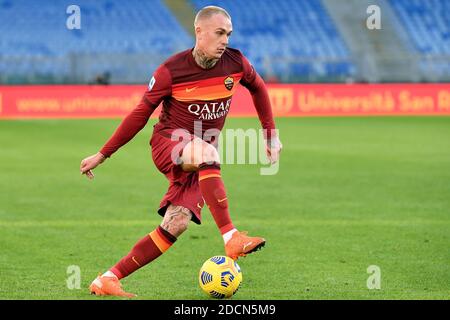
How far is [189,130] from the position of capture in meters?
5.80

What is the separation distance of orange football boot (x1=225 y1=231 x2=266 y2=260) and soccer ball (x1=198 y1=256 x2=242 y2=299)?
0.47 meters

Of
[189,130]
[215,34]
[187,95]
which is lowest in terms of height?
[189,130]

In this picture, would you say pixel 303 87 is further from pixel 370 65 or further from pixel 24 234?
pixel 24 234

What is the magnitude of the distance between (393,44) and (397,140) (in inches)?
687

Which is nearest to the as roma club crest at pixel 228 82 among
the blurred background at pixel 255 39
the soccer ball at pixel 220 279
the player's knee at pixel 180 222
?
the player's knee at pixel 180 222

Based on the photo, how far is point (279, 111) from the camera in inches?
1075

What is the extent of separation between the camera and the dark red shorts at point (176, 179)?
227 inches

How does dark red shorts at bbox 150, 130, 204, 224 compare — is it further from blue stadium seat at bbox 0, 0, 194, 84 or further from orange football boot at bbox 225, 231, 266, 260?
blue stadium seat at bbox 0, 0, 194, 84

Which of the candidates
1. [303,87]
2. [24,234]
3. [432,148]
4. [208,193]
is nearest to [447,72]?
[303,87]

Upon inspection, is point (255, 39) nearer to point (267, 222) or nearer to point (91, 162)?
point (267, 222)

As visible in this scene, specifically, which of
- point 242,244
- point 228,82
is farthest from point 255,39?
point 242,244

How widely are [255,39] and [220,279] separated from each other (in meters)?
29.9

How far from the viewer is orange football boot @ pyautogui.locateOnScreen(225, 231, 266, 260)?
5316mm

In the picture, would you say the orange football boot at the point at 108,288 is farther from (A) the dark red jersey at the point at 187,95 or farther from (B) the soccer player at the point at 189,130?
(A) the dark red jersey at the point at 187,95
